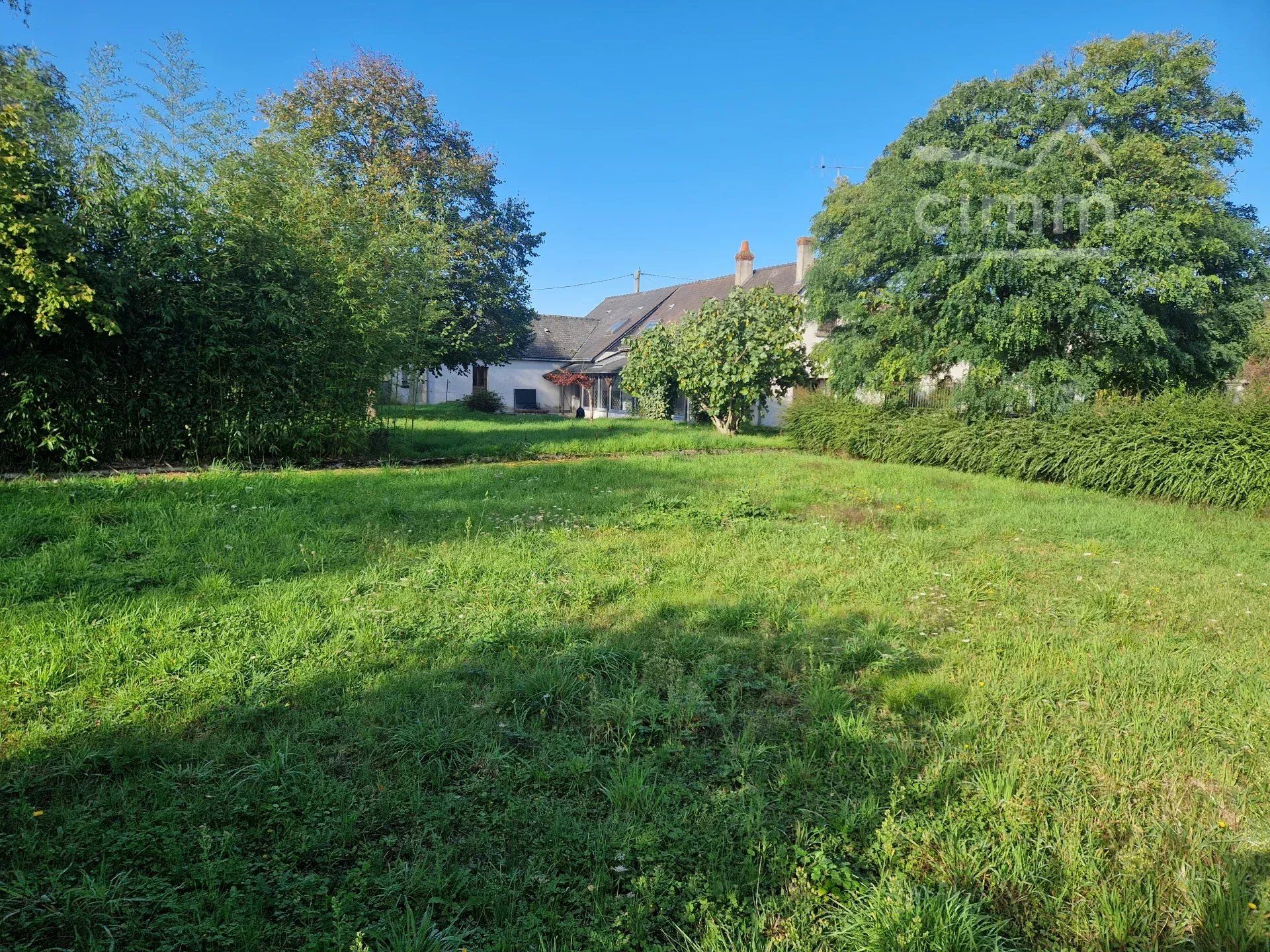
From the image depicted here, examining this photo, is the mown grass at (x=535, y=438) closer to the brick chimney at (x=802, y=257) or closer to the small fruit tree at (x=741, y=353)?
the small fruit tree at (x=741, y=353)

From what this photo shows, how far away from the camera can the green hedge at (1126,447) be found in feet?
25.6

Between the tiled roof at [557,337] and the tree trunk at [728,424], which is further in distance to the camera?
the tiled roof at [557,337]

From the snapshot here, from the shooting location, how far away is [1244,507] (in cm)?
773

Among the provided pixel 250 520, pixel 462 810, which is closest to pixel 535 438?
pixel 250 520

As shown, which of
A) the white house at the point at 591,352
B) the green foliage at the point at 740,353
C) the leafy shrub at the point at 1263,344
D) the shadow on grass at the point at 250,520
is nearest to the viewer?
the shadow on grass at the point at 250,520

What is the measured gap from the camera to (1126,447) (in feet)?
29.0

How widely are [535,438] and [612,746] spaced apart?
39.2ft

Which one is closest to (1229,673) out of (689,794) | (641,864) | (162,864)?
(689,794)

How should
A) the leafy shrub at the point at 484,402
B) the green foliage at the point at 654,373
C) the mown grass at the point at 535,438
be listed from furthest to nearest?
1. the leafy shrub at the point at 484,402
2. the green foliage at the point at 654,373
3. the mown grass at the point at 535,438

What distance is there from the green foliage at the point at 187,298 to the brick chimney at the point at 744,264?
728 inches

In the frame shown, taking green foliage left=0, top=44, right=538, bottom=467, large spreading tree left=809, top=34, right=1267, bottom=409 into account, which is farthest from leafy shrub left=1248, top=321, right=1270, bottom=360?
green foliage left=0, top=44, right=538, bottom=467

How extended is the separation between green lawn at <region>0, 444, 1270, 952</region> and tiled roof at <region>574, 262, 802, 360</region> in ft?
73.8

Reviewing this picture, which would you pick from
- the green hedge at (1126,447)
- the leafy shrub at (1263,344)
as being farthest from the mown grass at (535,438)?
the leafy shrub at (1263,344)

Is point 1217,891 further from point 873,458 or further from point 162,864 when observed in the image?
point 873,458
